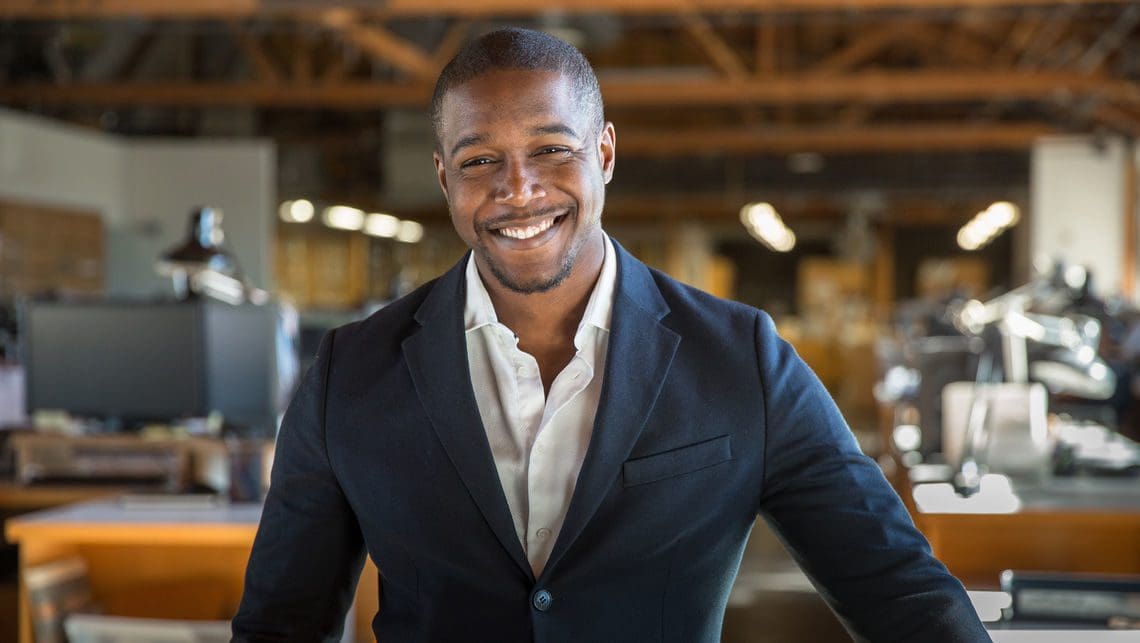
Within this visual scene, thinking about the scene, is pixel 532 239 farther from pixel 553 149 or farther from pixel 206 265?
pixel 206 265

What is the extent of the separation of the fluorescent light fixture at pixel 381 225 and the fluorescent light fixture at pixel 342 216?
7.5 inches

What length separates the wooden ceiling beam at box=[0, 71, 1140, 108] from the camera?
1055 centimetres

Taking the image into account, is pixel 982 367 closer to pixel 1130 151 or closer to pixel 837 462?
pixel 837 462

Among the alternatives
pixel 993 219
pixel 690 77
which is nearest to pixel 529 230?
pixel 690 77

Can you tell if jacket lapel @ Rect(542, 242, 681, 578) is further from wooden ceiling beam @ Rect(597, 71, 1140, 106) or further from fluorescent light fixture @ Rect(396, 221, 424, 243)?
fluorescent light fixture @ Rect(396, 221, 424, 243)

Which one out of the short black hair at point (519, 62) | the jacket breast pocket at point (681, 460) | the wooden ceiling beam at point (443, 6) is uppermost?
the wooden ceiling beam at point (443, 6)

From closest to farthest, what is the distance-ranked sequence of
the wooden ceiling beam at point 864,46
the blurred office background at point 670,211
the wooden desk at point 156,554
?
the wooden desk at point 156,554, the blurred office background at point 670,211, the wooden ceiling beam at point 864,46

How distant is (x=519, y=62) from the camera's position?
1.25m

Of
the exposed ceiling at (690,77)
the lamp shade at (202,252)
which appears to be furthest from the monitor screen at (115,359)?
the exposed ceiling at (690,77)

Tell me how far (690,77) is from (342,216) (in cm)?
677

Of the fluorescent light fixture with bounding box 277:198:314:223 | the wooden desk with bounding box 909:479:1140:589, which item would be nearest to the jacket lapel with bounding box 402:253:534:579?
the wooden desk with bounding box 909:479:1140:589

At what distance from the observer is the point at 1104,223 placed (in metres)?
13.7

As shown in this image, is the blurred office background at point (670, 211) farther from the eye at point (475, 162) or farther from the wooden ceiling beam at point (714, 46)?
the eye at point (475, 162)

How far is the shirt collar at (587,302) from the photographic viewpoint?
1355 millimetres
